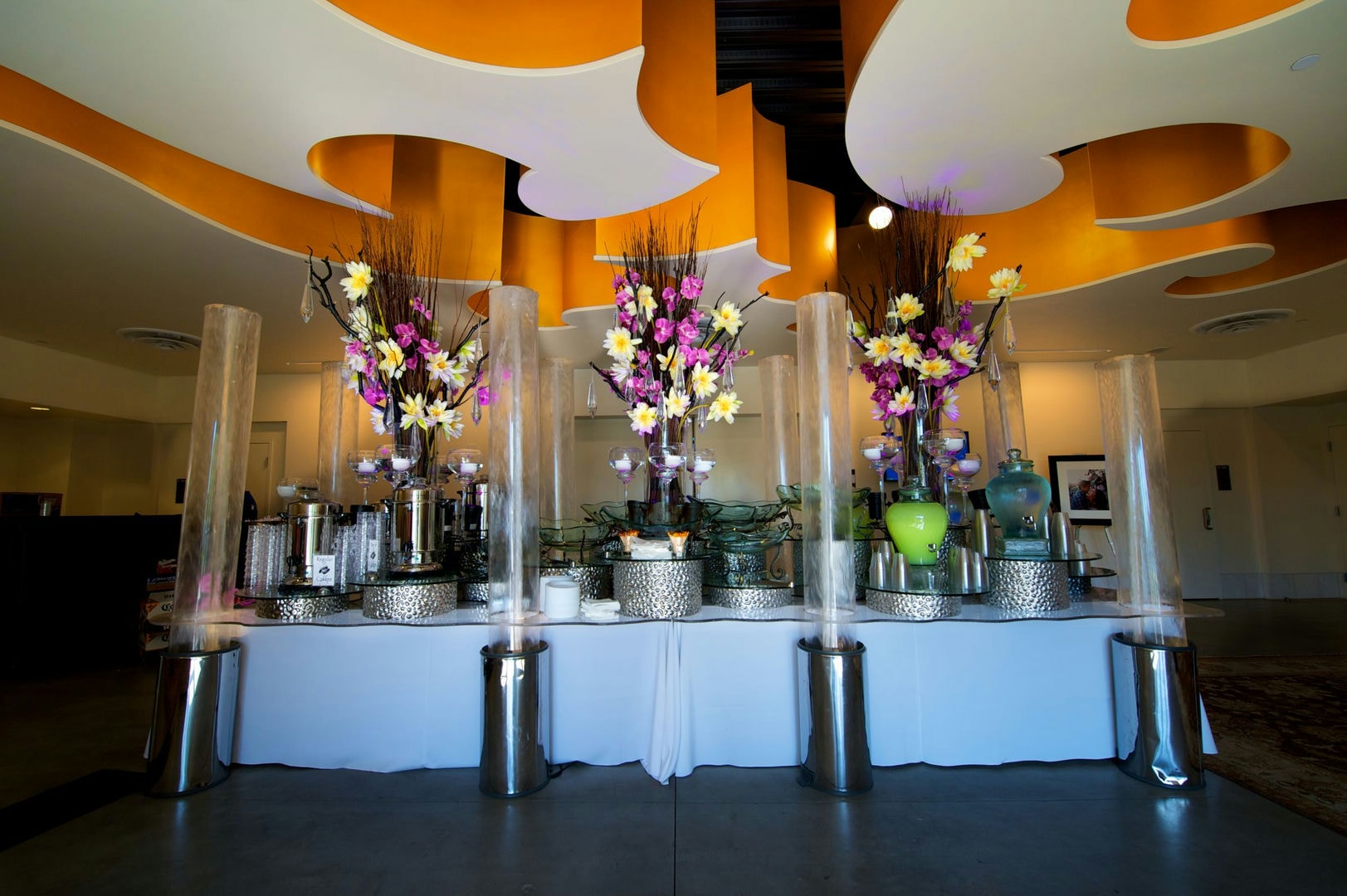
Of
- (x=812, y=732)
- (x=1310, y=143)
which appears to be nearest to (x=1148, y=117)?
(x=1310, y=143)

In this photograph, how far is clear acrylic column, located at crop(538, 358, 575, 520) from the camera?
412cm

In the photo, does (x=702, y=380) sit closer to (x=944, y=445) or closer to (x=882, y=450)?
(x=882, y=450)

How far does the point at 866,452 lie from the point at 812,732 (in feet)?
4.88

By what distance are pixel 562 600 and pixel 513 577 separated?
0.34m

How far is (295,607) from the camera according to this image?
281cm

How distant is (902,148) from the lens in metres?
3.66

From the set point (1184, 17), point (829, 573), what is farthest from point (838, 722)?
point (1184, 17)

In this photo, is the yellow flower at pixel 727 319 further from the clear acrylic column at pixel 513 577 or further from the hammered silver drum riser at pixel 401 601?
the hammered silver drum riser at pixel 401 601

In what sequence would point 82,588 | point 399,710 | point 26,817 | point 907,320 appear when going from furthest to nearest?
point 82,588, point 907,320, point 399,710, point 26,817

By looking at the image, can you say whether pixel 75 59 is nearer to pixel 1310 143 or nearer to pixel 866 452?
pixel 866 452

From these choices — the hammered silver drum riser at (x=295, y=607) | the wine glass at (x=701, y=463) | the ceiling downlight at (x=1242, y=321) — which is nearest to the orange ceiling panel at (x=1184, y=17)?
the wine glass at (x=701, y=463)

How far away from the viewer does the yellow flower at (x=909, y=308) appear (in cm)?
332

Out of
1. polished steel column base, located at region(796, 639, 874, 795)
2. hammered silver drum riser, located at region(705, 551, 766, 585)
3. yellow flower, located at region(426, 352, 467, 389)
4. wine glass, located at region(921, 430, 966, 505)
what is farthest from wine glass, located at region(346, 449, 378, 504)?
wine glass, located at region(921, 430, 966, 505)

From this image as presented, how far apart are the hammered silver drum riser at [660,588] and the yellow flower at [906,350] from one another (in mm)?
1501
